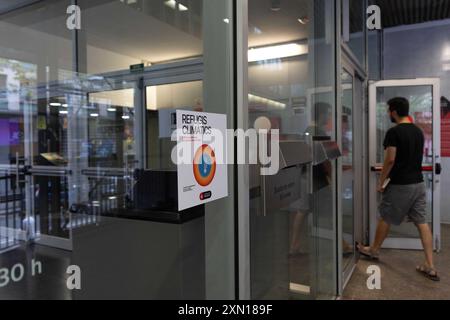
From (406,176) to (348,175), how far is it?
53cm

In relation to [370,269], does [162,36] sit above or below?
above

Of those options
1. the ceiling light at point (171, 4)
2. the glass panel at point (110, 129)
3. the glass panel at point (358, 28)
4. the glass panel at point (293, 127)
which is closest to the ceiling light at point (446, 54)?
the glass panel at point (358, 28)

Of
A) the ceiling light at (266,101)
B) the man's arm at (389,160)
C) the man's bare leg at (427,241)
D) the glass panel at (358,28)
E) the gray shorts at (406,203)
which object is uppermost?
the glass panel at (358,28)

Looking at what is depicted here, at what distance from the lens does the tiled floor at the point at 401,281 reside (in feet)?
8.91

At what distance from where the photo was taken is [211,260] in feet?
3.83

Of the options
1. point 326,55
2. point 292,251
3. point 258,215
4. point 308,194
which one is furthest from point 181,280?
point 326,55

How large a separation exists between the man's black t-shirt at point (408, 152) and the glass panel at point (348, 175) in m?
0.41

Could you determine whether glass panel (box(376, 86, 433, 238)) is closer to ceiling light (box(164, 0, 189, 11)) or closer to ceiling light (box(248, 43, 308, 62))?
ceiling light (box(248, 43, 308, 62))

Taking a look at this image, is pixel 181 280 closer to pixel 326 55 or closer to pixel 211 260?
pixel 211 260

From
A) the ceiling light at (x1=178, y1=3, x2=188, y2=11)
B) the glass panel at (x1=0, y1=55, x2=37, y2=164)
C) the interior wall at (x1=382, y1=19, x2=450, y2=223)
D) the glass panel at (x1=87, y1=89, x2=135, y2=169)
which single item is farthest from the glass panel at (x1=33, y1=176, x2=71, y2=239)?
the interior wall at (x1=382, y1=19, x2=450, y2=223)

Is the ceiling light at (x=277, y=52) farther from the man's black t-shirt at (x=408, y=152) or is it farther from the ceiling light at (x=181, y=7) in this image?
the ceiling light at (x=181, y=7)

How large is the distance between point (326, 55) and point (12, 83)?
3.33 m

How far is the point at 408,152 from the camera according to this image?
3160 mm

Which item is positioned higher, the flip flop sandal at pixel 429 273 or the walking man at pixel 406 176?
the walking man at pixel 406 176
